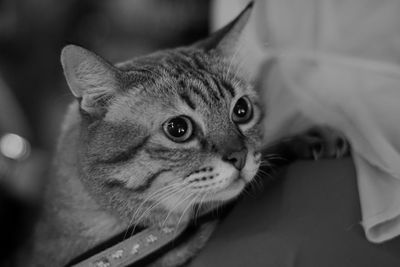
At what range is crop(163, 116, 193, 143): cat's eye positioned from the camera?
32.8 inches

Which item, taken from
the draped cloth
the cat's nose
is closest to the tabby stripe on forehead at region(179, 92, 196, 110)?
the cat's nose

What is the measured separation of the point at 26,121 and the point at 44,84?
6.5 inches

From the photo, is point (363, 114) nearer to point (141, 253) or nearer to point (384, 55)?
point (384, 55)

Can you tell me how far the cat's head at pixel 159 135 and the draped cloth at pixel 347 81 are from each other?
0.17 m

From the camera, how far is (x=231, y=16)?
4.25ft

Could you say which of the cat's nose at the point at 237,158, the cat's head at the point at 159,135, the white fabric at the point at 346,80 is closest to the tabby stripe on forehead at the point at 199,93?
the cat's head at the point at 159,135

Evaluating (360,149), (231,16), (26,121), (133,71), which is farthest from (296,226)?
(26,121)

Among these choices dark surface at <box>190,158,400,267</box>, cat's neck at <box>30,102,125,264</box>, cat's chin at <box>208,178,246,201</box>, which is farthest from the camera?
cat's neck at <box>30,102,125,264</box>

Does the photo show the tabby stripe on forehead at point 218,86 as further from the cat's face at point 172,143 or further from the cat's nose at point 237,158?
the cat's nose at point 237,158

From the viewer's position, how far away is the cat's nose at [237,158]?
0.81m

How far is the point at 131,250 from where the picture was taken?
0.84 m

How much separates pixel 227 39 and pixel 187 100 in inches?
8.6

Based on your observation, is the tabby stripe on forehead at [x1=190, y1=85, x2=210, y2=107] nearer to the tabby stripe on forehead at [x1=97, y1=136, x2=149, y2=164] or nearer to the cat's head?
the cat's head

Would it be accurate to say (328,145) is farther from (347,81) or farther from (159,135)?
(159,135)
